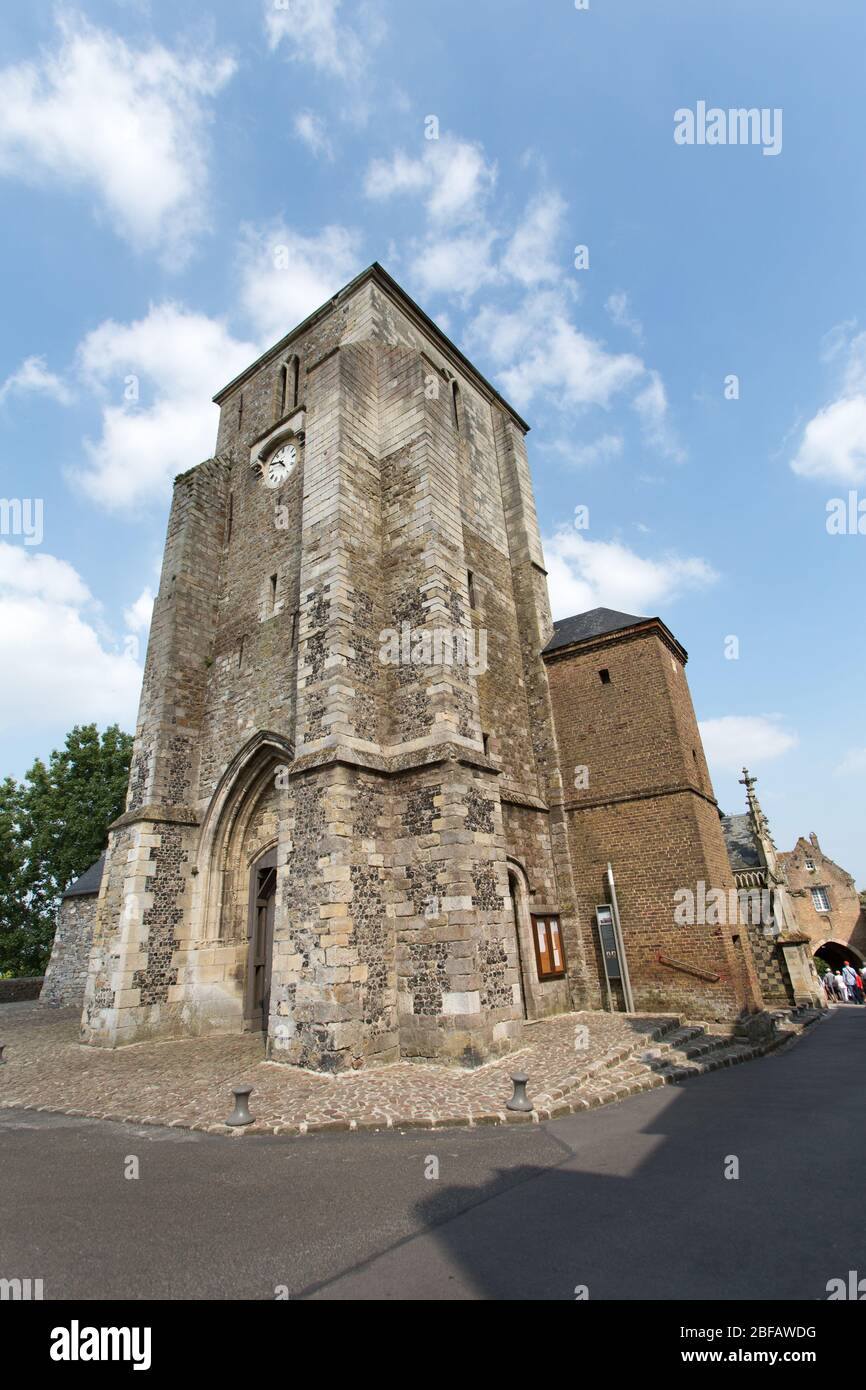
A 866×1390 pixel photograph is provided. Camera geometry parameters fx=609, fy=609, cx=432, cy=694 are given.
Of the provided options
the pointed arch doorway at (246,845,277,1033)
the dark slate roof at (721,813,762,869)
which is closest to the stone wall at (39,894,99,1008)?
the pointed arch doorway at (246,845,277,1033)

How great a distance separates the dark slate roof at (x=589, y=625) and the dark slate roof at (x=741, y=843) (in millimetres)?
7377

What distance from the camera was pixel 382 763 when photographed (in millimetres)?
9883

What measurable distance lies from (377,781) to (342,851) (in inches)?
53.6

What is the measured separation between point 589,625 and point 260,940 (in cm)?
1083

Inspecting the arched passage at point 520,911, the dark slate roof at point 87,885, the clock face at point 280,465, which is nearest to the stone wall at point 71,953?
the dark slate roof at point 87,885

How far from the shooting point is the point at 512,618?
15977 mm

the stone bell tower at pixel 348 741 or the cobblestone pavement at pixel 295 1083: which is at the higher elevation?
the stone bell tower at pixel 348 741

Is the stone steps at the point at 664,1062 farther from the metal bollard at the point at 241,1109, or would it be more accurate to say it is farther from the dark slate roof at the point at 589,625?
the dark slate roof at the point at 589,625

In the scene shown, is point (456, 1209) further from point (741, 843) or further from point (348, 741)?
point (741, 843)

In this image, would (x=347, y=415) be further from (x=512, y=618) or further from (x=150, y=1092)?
(x=150, y=1092)

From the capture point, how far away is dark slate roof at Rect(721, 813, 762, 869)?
18.4 metres

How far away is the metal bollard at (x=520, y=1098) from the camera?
20.7 feet

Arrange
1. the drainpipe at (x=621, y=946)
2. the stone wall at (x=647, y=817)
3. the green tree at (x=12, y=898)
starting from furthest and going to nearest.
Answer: the green tree at (x=12, y=898)
the drainpipe at (x=621, y=946)
the stone wall at (x=647, y=817)

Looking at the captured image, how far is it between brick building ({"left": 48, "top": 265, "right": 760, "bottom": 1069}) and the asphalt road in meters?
2.71
